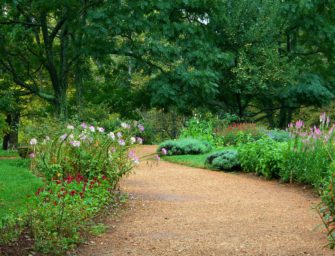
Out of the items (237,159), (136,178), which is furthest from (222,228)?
(237,159)

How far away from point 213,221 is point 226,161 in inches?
205

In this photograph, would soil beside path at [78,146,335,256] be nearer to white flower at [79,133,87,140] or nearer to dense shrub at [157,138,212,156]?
white flower at [79,133,87,140]

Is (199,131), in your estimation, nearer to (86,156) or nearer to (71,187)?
(86,156)

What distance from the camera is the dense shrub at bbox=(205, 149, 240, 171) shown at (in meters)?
11.4

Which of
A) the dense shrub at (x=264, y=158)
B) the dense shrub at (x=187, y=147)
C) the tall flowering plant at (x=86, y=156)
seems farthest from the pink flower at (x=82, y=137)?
the dense shrub at (x=187, y=147)

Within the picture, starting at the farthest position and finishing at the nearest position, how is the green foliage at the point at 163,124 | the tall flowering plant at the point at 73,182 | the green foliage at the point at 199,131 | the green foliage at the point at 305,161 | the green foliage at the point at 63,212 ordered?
1. the green foliage at the point at 163,124
2. the green foliage at the point at 199,131
3. the green foliage at the point at 305,161
4. the tall flowering plant at the point at 73,182
5. the green foliage at the point at 63,212

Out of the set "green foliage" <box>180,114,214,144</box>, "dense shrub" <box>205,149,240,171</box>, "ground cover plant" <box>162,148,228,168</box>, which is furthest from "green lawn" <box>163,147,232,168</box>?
"green foliage" <box>180,114,214,144</box>

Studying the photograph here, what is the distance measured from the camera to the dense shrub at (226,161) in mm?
11375

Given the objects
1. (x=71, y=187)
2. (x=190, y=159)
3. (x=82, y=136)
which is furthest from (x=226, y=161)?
(x=71, y=187)

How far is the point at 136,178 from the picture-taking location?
1023cm

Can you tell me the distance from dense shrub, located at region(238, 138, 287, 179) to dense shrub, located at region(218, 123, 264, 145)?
14.9 feet

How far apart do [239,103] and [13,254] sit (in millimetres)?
18557

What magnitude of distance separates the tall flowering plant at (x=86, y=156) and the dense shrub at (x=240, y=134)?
817 cm

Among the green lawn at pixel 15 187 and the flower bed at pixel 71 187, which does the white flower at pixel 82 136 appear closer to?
the flower bed at pixel 71 187
